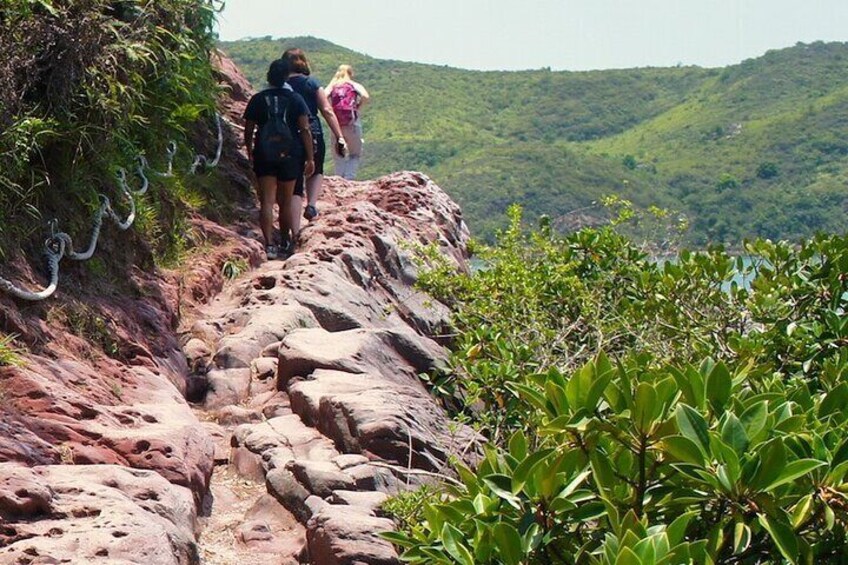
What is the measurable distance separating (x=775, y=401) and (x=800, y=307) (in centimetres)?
317

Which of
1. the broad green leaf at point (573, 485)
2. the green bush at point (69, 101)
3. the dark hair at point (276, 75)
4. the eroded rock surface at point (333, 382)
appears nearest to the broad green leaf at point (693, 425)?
the broad green leaf at point (573, 485)

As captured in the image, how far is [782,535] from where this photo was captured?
268 centimetres

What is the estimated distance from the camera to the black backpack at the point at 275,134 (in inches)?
392

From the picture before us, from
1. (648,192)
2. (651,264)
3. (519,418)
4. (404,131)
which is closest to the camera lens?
(519,418)

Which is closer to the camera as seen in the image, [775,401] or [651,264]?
[775,401]

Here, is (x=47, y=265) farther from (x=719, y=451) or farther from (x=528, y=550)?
(x=719, y=451)

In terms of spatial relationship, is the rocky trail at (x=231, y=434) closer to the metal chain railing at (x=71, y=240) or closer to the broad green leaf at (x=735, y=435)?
the metal chain railing at (x=71, y=240)

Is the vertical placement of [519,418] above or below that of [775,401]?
below

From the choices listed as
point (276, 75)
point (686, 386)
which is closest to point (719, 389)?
point (686, 386)

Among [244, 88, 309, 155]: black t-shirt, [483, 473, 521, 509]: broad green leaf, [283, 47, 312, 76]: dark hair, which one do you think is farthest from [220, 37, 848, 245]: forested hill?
[483, 473, 521, 509]: broad green leaf

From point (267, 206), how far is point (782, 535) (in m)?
7.71

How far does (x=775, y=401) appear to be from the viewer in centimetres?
317

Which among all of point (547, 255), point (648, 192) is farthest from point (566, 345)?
point (648, 192)

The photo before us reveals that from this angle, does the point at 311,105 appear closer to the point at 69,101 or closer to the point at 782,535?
the point at 69,101
